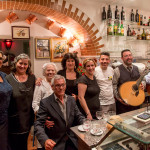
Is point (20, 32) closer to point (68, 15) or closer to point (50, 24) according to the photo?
point (50, 24)

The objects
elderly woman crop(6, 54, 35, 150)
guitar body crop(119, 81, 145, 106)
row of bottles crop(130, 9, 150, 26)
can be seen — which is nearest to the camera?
elderly woman crop(6, 54, 35, 150)

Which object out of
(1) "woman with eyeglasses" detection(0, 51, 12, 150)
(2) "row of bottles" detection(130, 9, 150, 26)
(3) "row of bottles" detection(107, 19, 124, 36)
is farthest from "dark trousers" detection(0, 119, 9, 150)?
(2) "row of bottles" detection(130, 9, 150, 26)

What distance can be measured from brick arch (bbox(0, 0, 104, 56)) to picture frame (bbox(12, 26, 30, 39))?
0.47 metres

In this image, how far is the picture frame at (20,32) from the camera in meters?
4.14

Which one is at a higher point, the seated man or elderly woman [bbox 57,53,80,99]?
elderly woman [bbox 57,53,80,99]

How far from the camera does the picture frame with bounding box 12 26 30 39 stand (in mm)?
4145

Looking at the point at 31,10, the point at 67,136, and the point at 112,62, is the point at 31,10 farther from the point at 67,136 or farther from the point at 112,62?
the point at 67,136

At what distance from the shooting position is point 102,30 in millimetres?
4684

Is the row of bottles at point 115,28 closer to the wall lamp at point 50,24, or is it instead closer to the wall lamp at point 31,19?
the wall lamp at point 50,24

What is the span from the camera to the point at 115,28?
466 cm

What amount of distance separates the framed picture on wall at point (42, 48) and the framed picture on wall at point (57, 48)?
140 mm

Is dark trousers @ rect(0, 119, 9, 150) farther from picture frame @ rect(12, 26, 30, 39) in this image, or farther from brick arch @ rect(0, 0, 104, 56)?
picture frame @ rect(12, 26, 30, 39)

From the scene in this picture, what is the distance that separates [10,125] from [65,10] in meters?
2.99

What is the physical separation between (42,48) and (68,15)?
116 cm
